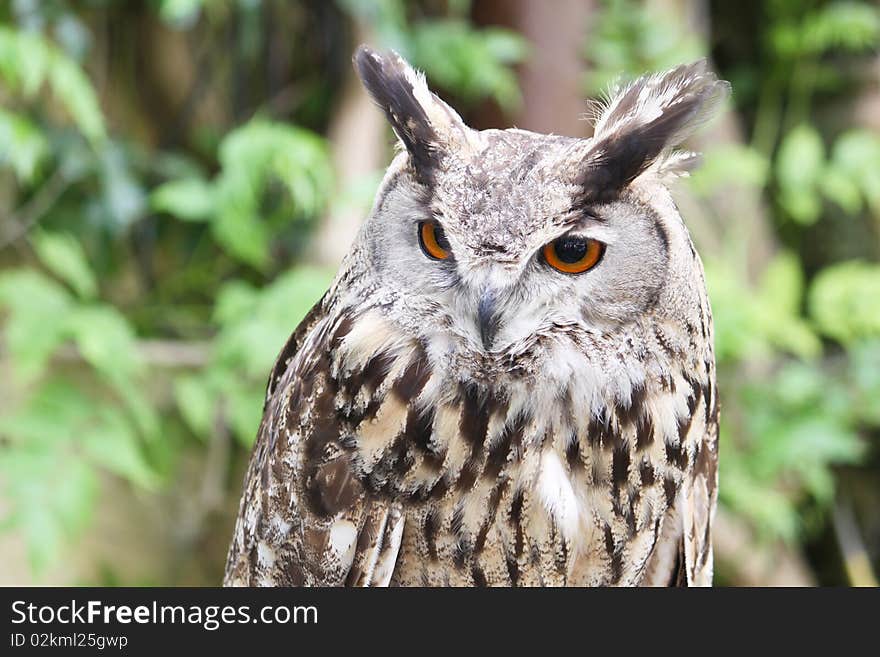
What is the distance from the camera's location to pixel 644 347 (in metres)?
0.76

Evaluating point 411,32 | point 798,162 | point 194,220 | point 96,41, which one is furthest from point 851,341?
point 96,41

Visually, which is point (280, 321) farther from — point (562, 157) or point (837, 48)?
point (837, 48)

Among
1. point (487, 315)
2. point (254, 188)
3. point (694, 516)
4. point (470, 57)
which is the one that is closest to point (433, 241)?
point (487, 315)

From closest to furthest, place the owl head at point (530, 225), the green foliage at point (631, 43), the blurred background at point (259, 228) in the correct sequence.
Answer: the owl head at point (530, 225) < the blurred background at point (259, 228) < the green foliage at point (631, 43)

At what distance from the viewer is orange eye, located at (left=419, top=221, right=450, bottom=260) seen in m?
0.69

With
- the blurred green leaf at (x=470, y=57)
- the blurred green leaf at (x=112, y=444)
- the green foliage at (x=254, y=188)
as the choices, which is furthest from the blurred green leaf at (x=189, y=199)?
the blurred green leaf at (x=470, y=57)

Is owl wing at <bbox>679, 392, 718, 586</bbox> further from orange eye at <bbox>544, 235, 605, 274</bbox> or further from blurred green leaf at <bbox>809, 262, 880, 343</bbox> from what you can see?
blurred green leaf at <bbox>809, 262, 880, 343</bbox>

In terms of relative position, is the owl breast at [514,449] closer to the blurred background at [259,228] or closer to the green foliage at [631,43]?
the blurred background at [259,228]

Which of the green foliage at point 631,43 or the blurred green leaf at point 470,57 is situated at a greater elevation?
the green foliage at point 631,43

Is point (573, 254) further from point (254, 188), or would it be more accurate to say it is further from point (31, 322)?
point (31, 322)

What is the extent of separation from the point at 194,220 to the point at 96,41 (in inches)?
19.7

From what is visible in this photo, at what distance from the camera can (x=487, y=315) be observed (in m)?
0.69

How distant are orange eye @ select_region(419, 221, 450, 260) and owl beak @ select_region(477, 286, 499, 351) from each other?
0.16 ft

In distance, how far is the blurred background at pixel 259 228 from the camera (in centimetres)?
158
